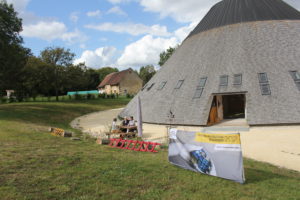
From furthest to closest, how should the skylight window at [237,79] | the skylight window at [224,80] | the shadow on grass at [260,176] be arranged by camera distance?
the skylight window at [224,80]
the skylight window at [237,79]
the shadow on grass at [260,176]

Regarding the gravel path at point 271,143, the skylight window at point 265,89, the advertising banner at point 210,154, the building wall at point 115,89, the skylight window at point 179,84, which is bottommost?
the gravel path at point 271,143

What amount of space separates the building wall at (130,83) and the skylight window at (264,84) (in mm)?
49685

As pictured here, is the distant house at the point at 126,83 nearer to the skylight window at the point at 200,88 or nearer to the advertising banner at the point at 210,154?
the skylight window at the point at 200,88

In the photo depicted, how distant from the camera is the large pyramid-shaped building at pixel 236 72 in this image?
1547cm

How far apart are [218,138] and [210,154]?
0.54 metres

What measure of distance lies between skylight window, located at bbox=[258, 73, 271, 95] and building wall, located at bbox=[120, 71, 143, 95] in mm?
49685

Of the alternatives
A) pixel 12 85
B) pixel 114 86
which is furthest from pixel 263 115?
pixel 114 86

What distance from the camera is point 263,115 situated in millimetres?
14812

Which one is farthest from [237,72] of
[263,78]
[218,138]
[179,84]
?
[218,138]

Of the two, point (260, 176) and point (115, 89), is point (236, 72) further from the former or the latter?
point (115, 89)

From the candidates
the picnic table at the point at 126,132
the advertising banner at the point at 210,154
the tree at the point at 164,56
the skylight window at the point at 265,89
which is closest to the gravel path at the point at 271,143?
the picnic table at the point at 126,132

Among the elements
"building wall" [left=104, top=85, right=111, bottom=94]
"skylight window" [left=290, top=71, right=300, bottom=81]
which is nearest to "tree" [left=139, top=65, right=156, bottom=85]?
"building wall" [left=104, top=85, right=111, bottom=94]

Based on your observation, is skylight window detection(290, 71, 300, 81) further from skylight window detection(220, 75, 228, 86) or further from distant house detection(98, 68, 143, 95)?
distant house detection(98, 68, 143, 95)

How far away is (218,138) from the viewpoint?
6.27 metres
